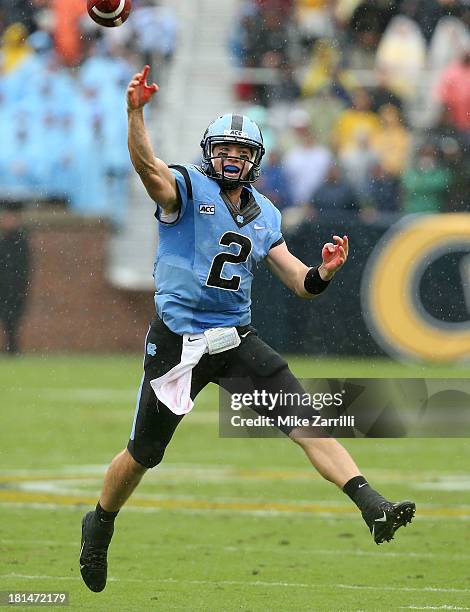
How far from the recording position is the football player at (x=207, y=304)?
6.26 meters

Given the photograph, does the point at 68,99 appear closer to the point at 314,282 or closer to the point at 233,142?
the point at 233,142

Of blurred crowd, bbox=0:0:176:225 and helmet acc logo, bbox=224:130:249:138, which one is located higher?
helmet acc logo, bbox=224:130:249:138

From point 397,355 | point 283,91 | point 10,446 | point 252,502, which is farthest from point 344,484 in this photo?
point 283,91

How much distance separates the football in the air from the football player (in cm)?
73

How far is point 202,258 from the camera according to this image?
6.27 meters

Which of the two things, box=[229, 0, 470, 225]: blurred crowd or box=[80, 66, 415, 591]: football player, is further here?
box=[229, 0, 470, 225]: blurred crowd

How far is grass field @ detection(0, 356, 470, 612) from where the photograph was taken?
A: 651 centimetres

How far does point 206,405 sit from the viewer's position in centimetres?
1410

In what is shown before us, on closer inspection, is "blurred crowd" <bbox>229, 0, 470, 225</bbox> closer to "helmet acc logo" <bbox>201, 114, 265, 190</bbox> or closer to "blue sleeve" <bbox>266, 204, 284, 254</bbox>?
"blue sleeve" <bbox>266, 204, 284, 254</bbox>

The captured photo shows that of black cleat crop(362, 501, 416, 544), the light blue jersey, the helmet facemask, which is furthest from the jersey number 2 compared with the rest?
black cleat crop(362, 501, 416, 544)

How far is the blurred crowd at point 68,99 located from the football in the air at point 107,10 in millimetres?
9892

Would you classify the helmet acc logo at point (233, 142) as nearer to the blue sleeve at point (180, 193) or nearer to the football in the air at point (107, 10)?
the blue sleeve at point (180, 193)

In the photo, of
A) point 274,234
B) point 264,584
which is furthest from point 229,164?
point 264,584

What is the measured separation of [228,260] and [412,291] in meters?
8.89
